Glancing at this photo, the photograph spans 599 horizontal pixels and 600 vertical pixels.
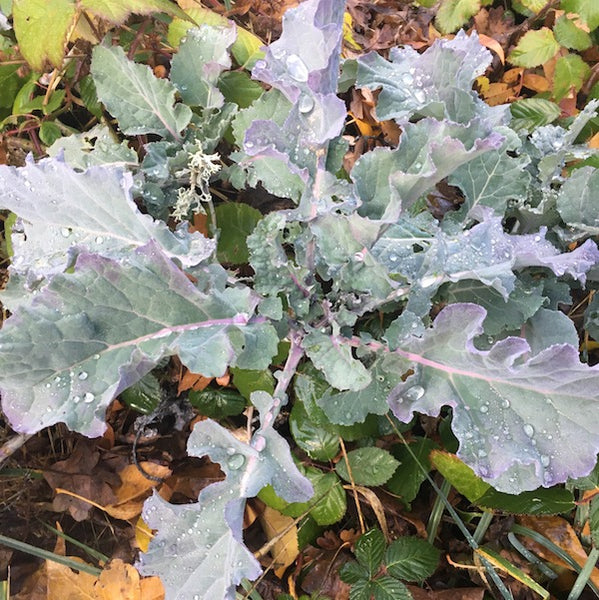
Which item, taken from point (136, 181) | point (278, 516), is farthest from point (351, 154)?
point (278, 516)

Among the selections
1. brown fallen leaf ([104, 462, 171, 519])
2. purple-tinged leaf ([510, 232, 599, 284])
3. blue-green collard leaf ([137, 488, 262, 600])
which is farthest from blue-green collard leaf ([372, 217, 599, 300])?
brown fallen leaf ([104, 462, 171, 519])

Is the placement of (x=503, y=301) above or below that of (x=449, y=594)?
above

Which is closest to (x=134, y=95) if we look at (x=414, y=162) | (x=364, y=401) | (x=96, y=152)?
(x=96, y=152)

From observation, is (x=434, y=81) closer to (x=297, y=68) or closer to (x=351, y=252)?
(x=297, y=68)

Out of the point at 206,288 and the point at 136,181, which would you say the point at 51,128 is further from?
the point at 206,288

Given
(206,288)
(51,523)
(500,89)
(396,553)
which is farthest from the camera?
(500,89)

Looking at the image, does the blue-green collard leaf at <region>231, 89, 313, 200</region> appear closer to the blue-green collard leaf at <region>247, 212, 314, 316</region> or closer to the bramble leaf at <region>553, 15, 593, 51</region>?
the blue-green collard leaf at <region>247, 212, 314, 316</region>
